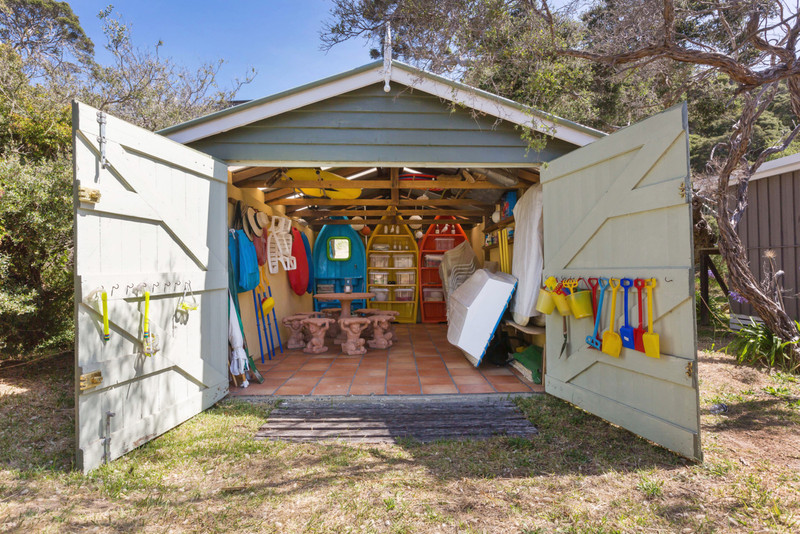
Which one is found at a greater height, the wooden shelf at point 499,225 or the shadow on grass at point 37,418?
the wooden shelf at point 499,225

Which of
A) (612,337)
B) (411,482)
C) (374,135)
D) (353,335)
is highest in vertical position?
(374,135)

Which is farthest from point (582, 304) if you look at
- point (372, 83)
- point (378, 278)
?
point (378, 278)

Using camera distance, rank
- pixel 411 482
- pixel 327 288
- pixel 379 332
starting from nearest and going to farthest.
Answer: pixel 411 482, pixel 379 332, pixel 327 288

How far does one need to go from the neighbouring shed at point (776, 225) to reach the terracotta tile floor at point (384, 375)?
160 inches

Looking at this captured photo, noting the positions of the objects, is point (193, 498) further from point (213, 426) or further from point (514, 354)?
point (514, 354)

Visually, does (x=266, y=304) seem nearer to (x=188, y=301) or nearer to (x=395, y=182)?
(x=188, y=301)

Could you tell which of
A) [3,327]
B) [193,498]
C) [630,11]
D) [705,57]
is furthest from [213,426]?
[630,11]

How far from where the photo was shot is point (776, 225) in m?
6.11

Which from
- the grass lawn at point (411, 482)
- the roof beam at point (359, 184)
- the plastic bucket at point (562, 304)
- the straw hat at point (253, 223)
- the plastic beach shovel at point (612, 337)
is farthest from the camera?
the roof beam at point (359, 184)

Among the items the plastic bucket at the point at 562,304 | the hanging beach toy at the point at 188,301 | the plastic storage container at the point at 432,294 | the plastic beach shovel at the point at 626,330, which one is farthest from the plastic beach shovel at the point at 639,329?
the plastic storage container at the point at 432,294

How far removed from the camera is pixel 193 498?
91.0 inches

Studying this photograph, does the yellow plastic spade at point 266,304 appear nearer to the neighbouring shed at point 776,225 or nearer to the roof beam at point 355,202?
the roof beam at point 355,202

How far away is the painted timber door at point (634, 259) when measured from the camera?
261 cm

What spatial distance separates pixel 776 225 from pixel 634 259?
5.11 meters
